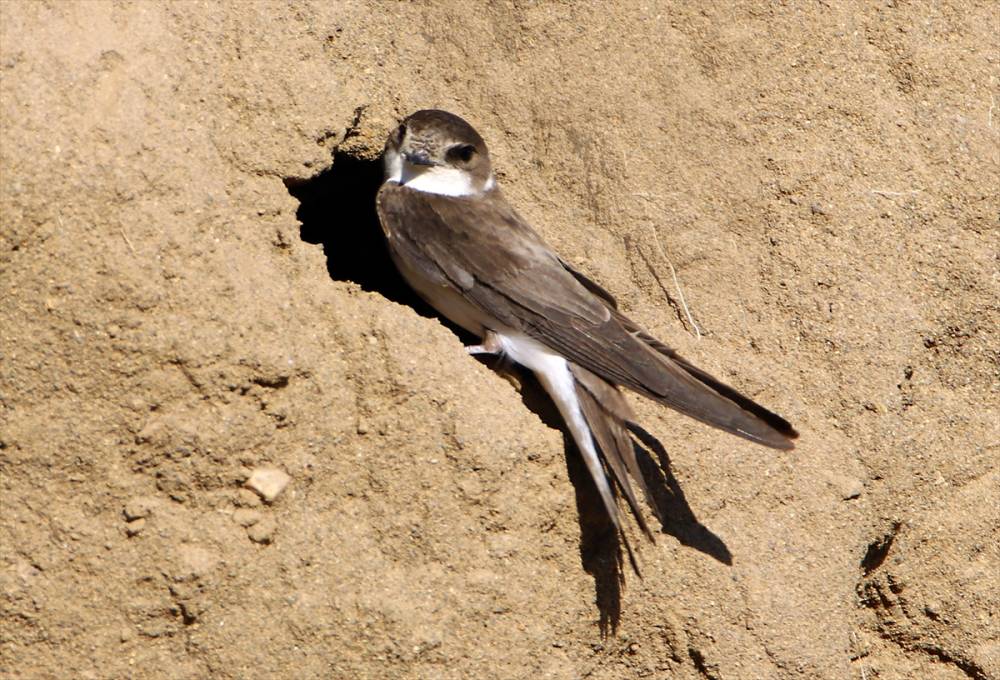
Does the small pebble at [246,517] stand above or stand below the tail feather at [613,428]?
below

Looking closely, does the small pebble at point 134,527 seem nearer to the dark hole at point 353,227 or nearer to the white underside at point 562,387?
the white underside at point 562,387

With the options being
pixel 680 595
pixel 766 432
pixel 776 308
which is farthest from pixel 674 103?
pixel 680 595

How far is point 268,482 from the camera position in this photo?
277cm

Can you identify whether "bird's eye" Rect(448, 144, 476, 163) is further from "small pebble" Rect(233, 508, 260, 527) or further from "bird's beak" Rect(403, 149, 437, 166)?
"small pebble" Rect(233, 508, 260, 527)

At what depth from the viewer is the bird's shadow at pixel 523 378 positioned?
298 centimetres

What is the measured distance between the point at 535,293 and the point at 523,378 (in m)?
0.24

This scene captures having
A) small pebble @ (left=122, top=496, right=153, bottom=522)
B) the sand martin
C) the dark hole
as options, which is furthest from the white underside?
small pebble @ (left=122, top=496, right=153, bottom=522)

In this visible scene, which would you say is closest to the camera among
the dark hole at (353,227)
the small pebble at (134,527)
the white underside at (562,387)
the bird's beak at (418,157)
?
the small pebble at (134,527)

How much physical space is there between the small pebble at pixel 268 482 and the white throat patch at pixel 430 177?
3.97 ft

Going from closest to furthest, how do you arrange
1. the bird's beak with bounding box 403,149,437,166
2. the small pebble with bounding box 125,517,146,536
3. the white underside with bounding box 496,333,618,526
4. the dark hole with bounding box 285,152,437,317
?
the small pebble with bounding box 125,517,146,536 → the white underside with bounding box 496,333,618,526 → the bird's beak with bounding box 403,149,437,166 → the dark hole with bounding box 285,152,437,317

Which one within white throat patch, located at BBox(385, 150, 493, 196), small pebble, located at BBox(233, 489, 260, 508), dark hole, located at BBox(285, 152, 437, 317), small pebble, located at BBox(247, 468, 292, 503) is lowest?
small pebble, located at BBox(233, 489, 260, 508)

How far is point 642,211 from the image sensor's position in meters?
3.56

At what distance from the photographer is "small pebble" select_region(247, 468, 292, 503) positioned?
276 centimetres

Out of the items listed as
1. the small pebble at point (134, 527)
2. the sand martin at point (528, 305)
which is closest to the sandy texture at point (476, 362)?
the small pebble at point (134, 527)
